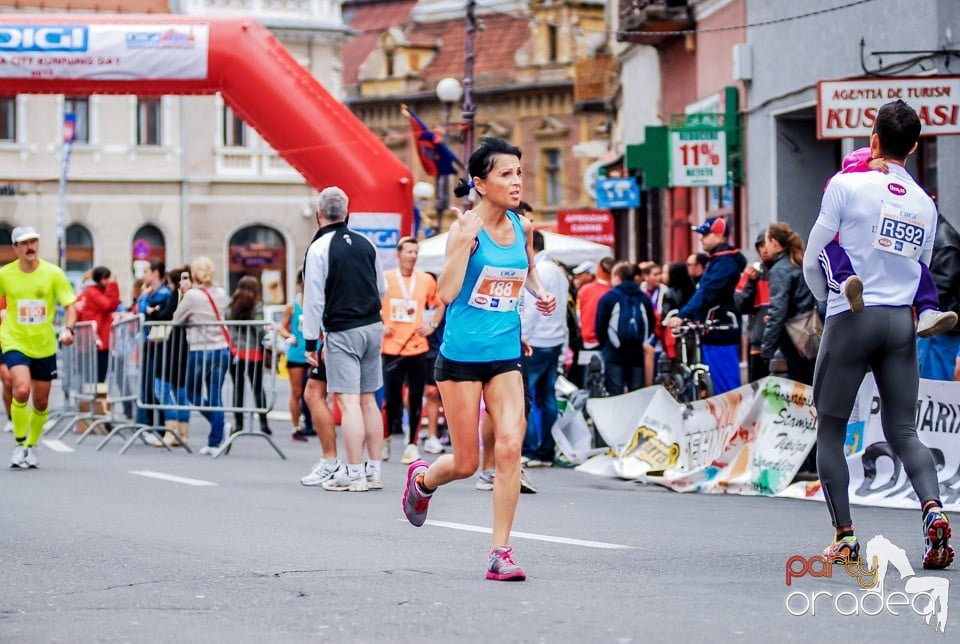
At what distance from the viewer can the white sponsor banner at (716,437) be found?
1288 cm

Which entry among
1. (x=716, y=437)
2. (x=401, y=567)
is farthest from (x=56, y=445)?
(x=401, y=567)

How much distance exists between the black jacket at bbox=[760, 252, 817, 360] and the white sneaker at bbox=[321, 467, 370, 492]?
3061mm

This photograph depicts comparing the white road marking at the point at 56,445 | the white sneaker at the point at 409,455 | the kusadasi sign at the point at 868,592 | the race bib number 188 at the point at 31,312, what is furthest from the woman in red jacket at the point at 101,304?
the kusadasi sign at the point at 868,592

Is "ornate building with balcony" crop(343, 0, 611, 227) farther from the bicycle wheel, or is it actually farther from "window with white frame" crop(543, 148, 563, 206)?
the bicycle wheel

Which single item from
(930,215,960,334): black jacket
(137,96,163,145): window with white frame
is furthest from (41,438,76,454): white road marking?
(137,96,163,145): window with white frame

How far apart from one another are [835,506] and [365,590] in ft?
6.77

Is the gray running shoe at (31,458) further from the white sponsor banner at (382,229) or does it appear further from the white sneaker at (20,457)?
the white sponsor banner at (382,229)

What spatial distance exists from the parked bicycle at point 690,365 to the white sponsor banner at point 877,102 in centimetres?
181

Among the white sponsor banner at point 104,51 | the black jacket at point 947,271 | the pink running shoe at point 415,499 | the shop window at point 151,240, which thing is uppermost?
the white sponsor banner at point 104,51

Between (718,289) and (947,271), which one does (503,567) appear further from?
(718,289)

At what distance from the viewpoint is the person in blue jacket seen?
15570mm

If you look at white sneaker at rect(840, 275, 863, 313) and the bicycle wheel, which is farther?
the bicycle wheel

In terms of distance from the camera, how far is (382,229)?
21125mm

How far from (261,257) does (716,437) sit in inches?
→ 1866
